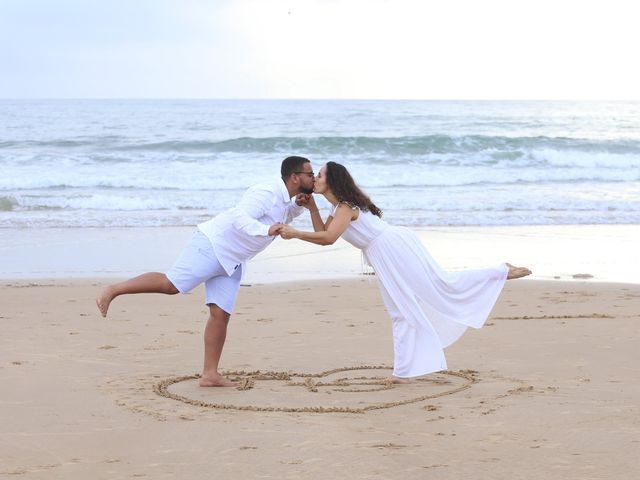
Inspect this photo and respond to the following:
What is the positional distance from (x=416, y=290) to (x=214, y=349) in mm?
1414

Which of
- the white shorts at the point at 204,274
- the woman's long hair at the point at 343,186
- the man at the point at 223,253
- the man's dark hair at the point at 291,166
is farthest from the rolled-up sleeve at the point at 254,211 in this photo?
the woman's long hair at the point at 343,186

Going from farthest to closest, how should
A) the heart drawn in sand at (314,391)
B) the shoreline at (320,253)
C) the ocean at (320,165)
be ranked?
1. the ocean at (320,165)
2. the shoreline at (320,253)
3. the heart drawn in sand at (314,391)

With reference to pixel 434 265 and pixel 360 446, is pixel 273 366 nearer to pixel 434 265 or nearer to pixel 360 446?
pixel 434 265

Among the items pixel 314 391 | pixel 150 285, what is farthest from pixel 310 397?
pixel 150 285

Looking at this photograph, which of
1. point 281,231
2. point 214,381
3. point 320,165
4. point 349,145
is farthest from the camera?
point 349,145

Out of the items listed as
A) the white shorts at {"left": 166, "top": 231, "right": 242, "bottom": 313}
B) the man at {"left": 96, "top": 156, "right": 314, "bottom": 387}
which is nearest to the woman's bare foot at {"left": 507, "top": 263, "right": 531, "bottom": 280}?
the man at {"left": 96, "top": 156, "right": 314, "bottom": 387}

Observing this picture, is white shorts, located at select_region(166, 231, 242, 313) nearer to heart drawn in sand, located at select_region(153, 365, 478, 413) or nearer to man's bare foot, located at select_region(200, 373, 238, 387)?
man's bare foot, located at select_region(200, 373, 238, 387)

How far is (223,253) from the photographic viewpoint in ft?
19.6

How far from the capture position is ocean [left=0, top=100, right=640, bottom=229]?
62.0 ft

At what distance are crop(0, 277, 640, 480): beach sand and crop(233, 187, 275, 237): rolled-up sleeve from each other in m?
1.04

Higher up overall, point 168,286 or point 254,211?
point 254,211

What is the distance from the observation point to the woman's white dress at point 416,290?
20.1ft

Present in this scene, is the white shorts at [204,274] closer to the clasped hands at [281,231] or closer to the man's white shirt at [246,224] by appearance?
the man's white shirt at [246,224]

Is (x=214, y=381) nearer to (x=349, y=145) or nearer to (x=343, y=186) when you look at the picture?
(x=343, y=186)
